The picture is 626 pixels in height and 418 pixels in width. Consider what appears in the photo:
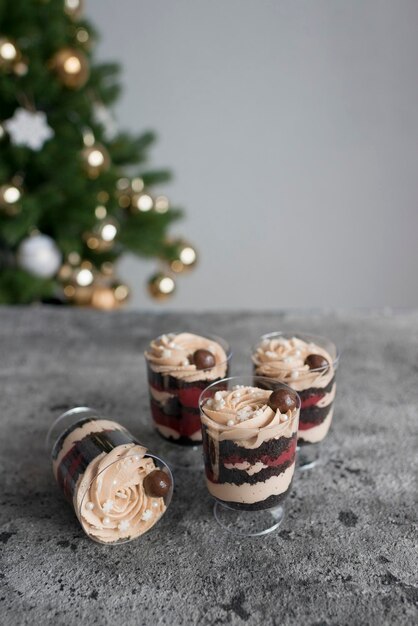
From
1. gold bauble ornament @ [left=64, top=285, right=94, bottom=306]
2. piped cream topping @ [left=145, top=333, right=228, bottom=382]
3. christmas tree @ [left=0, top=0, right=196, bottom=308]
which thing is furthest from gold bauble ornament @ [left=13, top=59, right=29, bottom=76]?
piped cream topping @ [left=145, top=333, right=228, bottom=382]

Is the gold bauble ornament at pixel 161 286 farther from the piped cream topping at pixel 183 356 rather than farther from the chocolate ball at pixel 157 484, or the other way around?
the chocolate ball at pixel 157 484

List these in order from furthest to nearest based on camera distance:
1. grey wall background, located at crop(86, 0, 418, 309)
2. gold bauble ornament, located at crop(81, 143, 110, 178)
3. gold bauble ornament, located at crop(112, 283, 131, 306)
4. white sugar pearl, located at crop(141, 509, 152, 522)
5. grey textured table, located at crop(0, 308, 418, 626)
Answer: grey wall background, located at crop(86, 0, 418, 309) → gold bauble ornament, located at crop(112, 283, 131, 306) → gold bauble ornament, located at crop(81, 143, 110, 178) → white sugar pearl, located at crop(141, 509, 152, 522) → grey textured table, located at crop(0, 308, 418, 626)

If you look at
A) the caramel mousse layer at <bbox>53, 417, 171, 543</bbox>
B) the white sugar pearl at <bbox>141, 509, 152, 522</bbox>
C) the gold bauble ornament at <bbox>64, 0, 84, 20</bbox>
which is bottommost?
the white sugar pearl at <bbox>141, 509, 152, 522</bbox>

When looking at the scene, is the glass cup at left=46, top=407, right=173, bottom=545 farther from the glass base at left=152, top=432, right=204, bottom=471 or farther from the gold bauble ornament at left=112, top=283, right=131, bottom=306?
the gold bauble ornament at left=112, top=283, right=131, bottom=306

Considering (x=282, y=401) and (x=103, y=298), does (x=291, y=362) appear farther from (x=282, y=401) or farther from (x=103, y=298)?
(x=103, y=298)

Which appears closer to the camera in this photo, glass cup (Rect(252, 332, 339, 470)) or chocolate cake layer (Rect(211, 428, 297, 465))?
chocolate cake layer (Rect(211, 428, 297, 465))

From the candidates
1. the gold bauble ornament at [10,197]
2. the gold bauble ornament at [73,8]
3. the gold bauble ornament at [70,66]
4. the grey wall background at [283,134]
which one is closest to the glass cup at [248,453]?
the gold bauble ornament at [10,197]
